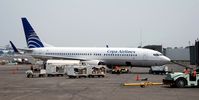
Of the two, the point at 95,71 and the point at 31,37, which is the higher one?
the point at 31,37

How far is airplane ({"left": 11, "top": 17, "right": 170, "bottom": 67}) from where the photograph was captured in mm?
53459

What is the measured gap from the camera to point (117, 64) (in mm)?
56500

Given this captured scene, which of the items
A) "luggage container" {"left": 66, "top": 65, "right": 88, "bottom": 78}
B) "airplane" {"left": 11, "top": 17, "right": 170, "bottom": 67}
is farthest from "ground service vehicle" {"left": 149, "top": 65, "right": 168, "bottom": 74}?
"luggage container" {"left": 66, "top": 65, "right": 88, "bottom": 78}

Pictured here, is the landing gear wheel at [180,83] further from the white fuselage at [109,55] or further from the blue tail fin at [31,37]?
the blue tail fin at [31,37]

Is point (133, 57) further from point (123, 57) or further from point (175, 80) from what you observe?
point (175, 80)

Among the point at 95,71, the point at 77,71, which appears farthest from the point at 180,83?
the point at 95,71

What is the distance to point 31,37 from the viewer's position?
62781mm

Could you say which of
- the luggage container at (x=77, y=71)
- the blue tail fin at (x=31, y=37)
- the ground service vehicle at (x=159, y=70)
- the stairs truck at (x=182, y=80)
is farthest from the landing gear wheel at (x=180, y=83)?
the blue tail fin at (x=31, y=37)

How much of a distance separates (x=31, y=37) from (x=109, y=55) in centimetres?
→ 1563

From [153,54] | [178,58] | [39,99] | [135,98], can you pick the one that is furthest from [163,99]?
[178,58]

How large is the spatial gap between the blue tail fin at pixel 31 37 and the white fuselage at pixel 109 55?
251 cm

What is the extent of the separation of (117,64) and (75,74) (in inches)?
→ 667

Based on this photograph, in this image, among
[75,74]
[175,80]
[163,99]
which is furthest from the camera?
[75,74]

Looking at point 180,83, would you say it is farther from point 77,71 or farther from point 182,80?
point 77,71
